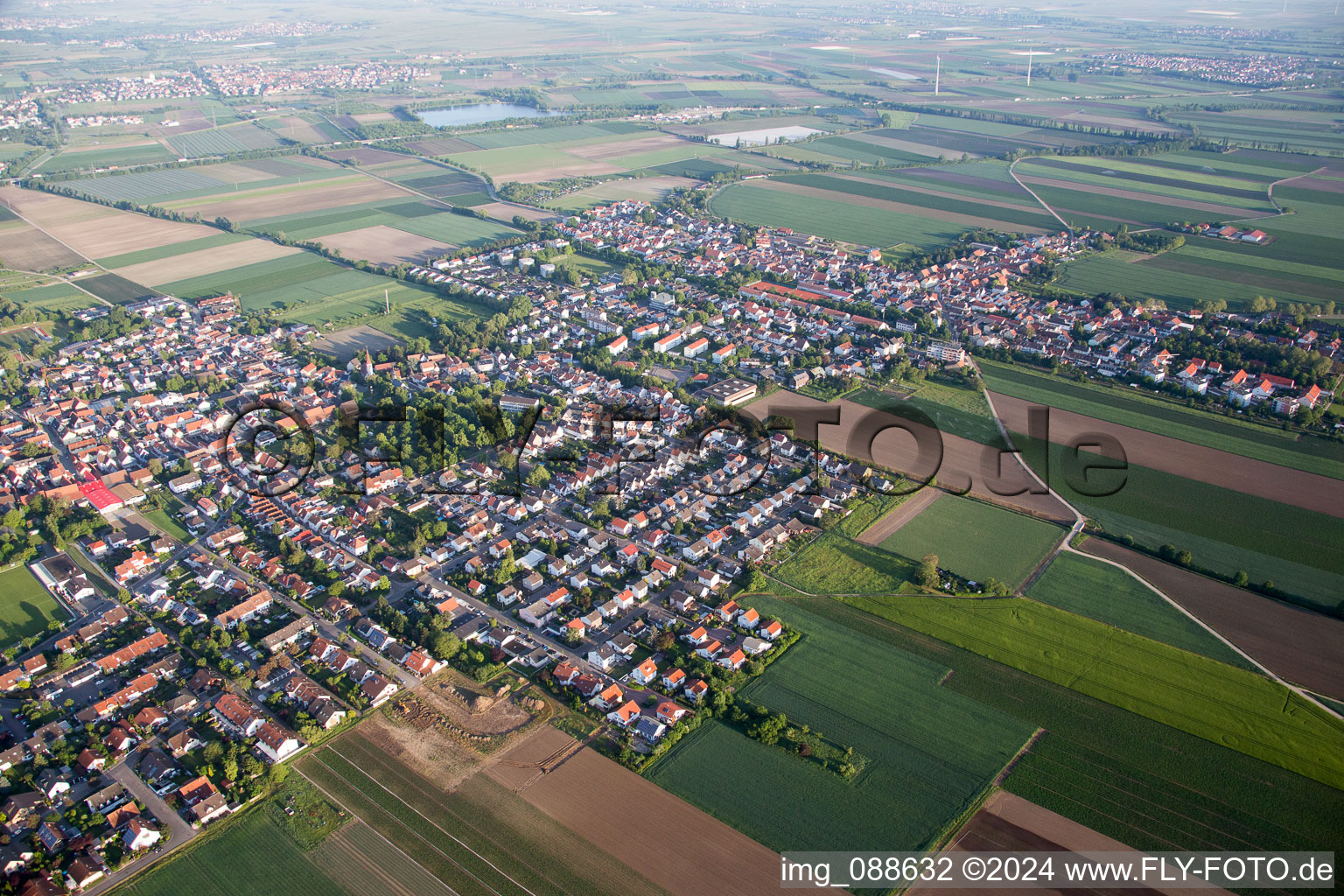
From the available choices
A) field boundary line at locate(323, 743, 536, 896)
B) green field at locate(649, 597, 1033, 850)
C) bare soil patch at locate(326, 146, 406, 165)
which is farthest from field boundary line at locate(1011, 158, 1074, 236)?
field boundary line at locate(323, 743, 536, 896)

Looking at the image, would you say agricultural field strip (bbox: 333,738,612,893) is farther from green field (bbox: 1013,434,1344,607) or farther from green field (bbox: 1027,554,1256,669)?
green field (bbox: 1013,434,1344,607)

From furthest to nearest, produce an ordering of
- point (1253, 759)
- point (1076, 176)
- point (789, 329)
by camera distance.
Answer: point (1076, 176), point (789, 329), point (1253, 759)

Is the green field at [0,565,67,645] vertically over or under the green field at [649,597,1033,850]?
over

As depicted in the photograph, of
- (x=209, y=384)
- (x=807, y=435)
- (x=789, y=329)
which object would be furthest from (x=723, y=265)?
(x=209, y=384)

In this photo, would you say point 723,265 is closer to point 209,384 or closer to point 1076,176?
point 209,384

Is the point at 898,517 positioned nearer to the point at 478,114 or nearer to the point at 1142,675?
the point at 1142,675

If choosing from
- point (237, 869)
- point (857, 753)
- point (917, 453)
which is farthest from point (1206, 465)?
point (237, 869)
